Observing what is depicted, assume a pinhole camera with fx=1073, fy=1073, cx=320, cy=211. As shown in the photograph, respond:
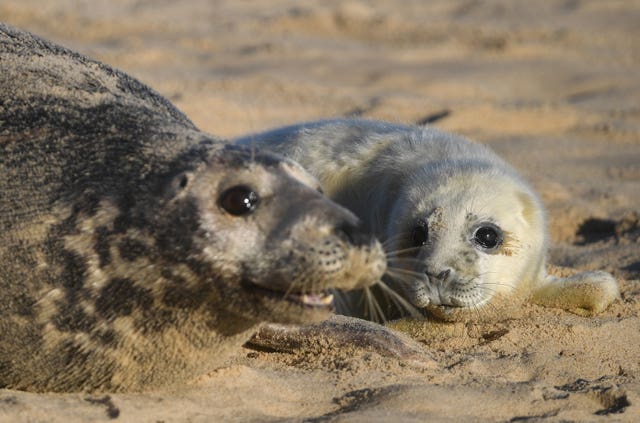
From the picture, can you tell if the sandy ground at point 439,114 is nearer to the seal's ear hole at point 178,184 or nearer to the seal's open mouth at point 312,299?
the seal's open mouth at point 312,299

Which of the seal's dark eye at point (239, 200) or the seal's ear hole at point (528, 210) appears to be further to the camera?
the seal's ear hole at point (528, 210)

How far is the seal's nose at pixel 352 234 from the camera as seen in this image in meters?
3.01

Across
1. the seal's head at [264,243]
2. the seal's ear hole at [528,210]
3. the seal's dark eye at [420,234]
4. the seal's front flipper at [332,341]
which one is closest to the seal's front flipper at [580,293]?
the seal's ear hole at [528,210]

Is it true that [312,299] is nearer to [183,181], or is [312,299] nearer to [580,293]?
[183,181]

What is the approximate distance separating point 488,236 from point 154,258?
219 cm

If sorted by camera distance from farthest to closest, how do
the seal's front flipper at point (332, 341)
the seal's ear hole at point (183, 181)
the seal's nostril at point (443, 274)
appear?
the seal's nostril at point (443, 274), the seal's front flipper at point (332, 341), the seal's ear hole at point (183, 181)

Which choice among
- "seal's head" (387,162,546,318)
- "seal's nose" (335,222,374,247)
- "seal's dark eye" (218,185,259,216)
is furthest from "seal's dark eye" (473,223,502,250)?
"seal's dark eye" (218,185,259,216)

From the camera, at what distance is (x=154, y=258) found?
3.06 meters

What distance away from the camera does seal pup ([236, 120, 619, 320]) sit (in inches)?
184

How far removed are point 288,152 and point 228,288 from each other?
2594 mm

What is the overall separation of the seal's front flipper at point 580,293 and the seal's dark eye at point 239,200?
2304 millimetres

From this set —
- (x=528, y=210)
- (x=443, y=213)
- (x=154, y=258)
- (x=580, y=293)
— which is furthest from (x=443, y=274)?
(x=154, y=258)

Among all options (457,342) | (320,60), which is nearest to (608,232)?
(457,342)

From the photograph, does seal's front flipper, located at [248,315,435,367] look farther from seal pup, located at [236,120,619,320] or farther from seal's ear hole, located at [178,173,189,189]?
seal's ear hole, located at [178,173,189,189]
